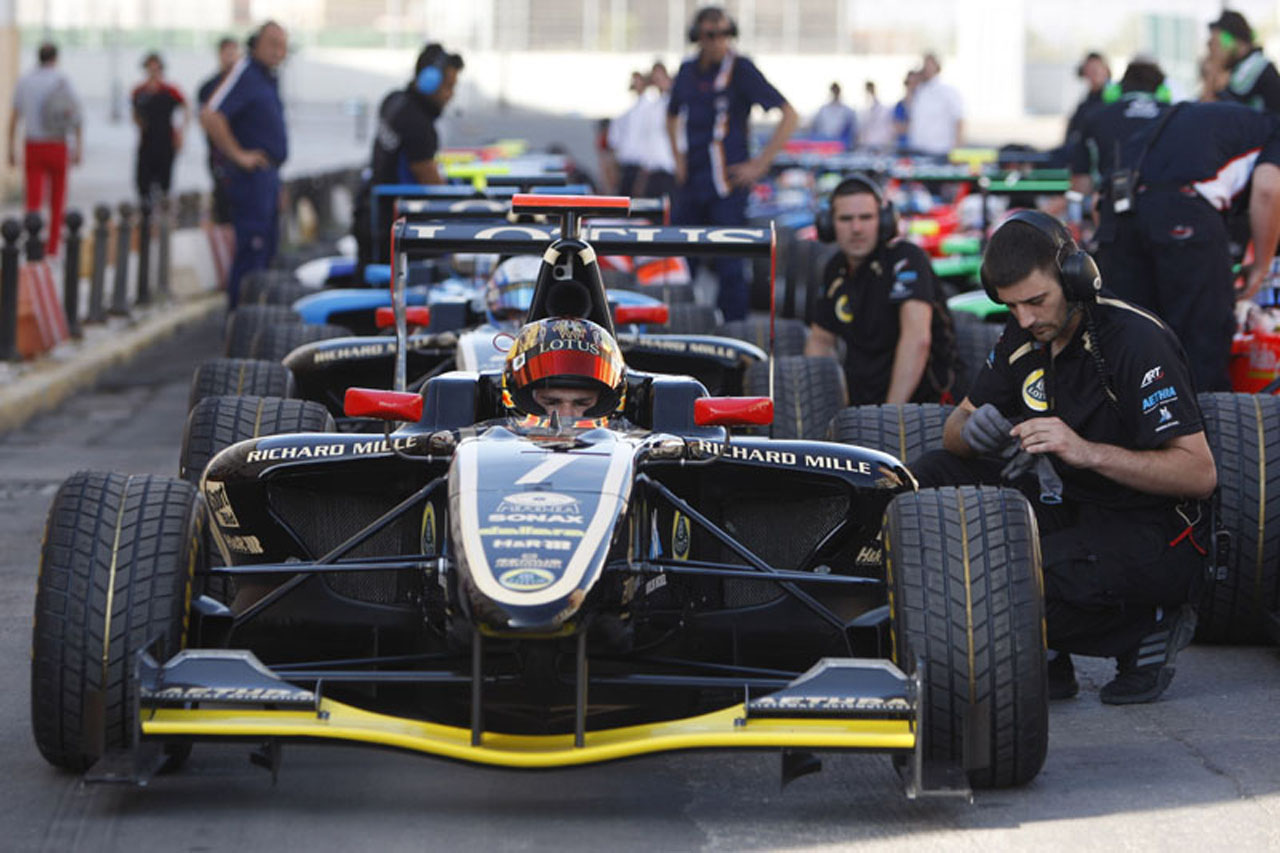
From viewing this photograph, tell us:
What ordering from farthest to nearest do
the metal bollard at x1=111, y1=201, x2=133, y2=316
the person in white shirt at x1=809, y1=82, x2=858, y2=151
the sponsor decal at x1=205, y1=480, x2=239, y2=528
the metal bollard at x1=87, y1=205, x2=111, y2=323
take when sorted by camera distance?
the person in white shirt at x1=809, y1=82, x2=858, y2=151 → the metal bollard at x1=111, y1=201, x2=133, y2=316 → the metal bollard at x1=87, y1=205, x2=111, y2=323 → the sponsor decal at x1=205, y1=480, x2=239, y2=528

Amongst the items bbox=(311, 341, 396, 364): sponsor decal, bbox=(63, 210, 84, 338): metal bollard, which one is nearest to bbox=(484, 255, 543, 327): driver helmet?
bbox=(311, 341, 396, 364): sponsor decal

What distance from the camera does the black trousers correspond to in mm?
6535

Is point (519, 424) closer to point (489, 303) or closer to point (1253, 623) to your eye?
point (1253, 623)

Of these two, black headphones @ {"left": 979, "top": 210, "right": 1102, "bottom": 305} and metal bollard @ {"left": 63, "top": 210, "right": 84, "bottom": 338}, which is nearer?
black headphones @ {"left": 979, "top": 210, "right": 1102, "bottom": 305}

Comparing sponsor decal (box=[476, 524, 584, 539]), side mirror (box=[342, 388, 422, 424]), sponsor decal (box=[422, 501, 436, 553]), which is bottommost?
sponsor decal (box=[422, 501, 436, 553])

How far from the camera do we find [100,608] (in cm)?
545

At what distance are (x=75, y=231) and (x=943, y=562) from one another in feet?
38.8

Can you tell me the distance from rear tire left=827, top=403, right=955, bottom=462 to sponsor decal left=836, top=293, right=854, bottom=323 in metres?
2.59

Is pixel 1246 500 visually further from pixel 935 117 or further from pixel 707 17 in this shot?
pixel 935 117

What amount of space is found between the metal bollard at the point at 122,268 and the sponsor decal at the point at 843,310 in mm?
9494

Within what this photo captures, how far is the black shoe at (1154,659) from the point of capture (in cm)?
666

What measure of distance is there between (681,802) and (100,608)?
1.40m

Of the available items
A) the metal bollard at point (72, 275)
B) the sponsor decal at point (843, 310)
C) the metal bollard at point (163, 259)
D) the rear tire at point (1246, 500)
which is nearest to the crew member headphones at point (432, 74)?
the metal bollard at point (72, 275)

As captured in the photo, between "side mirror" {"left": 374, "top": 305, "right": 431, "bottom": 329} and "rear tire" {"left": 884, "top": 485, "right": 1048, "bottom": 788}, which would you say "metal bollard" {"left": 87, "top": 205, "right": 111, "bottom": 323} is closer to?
"side mirror" {"left": 374, "top": 305, "right": 431, "bottom": 329}
